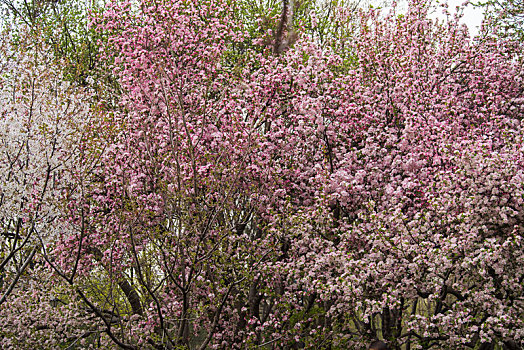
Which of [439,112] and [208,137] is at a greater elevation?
[208,137]

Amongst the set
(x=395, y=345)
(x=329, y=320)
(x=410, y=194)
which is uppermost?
(x=410, y=194)

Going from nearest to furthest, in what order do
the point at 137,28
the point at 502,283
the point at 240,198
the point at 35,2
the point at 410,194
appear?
the point at 502,283 < the point at 410,194 < the point at 240,198 < the point at 137,28 < the point at 35,2

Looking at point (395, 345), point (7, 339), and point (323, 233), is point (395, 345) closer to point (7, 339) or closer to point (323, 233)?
point (323, 233)

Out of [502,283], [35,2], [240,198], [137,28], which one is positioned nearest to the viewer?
[502,283]

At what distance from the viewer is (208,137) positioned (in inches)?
413

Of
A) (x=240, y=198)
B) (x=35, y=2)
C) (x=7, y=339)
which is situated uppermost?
(x=35, y=2)

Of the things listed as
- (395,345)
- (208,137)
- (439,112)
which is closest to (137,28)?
(208,137)

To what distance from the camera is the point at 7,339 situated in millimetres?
9812

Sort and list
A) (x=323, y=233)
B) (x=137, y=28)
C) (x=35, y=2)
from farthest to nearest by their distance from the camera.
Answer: (x=35, y=2) < (x=137, y=28) < (x=323, y=233)

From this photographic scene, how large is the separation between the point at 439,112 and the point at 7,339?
9778 mm

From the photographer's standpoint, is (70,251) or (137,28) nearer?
(70,251)

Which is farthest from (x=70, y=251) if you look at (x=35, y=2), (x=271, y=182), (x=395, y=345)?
(x=35, y=2)

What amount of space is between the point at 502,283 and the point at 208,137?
618 cm

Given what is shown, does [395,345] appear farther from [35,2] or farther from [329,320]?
[35,2]
